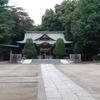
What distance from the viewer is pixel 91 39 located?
2581cm

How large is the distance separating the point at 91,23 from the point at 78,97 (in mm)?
21024

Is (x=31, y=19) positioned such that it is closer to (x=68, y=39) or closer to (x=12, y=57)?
(x=68, y=39)

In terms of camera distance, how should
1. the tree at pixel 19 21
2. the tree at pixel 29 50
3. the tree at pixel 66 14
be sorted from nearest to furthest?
the tree at pixel 29 50 → the tree at pixel 66 14 → the tree at pixel 19 21

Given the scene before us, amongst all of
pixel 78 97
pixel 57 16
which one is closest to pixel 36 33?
pixel 57 16

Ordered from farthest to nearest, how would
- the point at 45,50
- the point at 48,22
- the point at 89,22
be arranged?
1. the point at 48,22
2. the point at 45,50
3. the point at 89,22

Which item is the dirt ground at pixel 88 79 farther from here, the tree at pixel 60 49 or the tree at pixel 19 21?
the tree at pixel 19 21

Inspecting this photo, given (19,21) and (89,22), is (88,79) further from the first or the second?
(19,21)

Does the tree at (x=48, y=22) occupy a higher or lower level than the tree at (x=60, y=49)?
higher

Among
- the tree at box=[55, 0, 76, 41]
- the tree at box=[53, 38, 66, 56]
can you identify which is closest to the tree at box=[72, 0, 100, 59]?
the tree at box=[53, 38, 66, 56]

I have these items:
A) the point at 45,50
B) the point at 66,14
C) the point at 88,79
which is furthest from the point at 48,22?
the point at 88,79

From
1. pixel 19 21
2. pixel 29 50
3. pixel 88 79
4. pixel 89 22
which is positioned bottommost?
pixel 88 79

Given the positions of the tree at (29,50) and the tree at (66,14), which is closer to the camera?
the tree at (29,50)

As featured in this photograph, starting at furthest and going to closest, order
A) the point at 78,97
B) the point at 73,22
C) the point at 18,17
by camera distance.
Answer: the point at 18,17
the point at 73,22
the point at 78,97

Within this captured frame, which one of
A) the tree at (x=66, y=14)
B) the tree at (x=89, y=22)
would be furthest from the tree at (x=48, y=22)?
the tree at (x=89, y=22)
